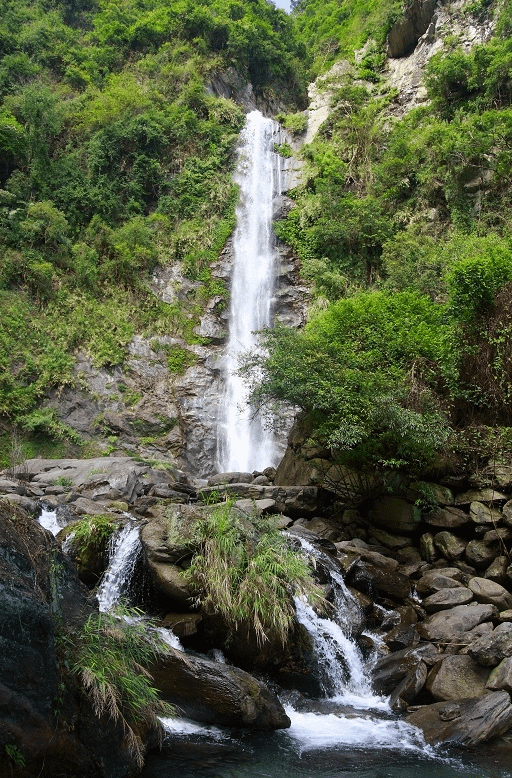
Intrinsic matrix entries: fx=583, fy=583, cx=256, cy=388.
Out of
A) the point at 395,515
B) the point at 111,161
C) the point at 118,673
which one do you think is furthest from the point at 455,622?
the point at 111,161

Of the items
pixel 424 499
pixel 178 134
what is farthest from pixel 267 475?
pixel 178 134

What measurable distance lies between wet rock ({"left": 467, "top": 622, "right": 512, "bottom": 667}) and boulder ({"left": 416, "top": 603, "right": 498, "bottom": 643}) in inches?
24.3

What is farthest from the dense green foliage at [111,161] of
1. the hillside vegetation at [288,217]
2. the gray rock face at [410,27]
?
the gray rock face at [410,27]

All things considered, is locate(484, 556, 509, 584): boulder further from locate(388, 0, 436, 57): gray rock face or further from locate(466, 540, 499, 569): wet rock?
locate(388, 0, 436, 57): gray rock face

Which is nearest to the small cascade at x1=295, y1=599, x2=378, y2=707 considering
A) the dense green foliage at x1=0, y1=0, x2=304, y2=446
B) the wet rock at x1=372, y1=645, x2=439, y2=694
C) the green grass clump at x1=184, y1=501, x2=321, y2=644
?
the wet rock at x1=372, y1=645, x2=439, y2=694

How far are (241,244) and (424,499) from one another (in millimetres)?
16229

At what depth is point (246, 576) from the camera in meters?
7.03

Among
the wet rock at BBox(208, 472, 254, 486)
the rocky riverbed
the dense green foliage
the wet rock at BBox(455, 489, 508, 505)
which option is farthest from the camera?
the dense green foliage

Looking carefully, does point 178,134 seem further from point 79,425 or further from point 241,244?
point 79,425

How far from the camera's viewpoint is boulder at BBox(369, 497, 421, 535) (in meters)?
11.4

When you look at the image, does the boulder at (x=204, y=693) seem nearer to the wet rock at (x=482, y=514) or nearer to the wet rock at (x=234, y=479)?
the wet rock at (x=482, y=514)

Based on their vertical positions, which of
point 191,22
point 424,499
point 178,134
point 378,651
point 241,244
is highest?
point 191,22

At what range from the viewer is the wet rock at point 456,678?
716 cm

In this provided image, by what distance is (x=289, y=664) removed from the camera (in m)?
7.57
